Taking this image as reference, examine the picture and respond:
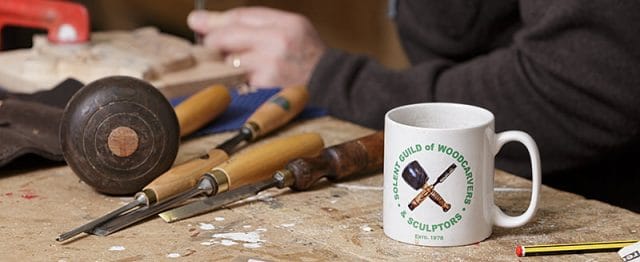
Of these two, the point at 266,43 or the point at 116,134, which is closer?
the point at 116,134

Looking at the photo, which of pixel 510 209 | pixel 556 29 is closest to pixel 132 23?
pixel 556 29

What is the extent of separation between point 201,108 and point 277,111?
3.7 inches

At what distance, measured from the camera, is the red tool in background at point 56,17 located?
1.54m

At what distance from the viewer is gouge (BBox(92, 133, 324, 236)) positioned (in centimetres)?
90

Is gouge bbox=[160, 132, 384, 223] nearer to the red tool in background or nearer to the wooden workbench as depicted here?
the wooden workbench

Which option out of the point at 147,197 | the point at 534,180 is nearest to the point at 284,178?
the point at 147,197

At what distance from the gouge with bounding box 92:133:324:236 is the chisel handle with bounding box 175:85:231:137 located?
0.59ft

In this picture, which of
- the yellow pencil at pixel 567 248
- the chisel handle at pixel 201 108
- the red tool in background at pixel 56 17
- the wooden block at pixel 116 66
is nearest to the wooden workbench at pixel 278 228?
the yellow pencil at pixel 567 248

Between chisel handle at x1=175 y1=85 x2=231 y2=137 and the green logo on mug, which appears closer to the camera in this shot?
the green logo on mug

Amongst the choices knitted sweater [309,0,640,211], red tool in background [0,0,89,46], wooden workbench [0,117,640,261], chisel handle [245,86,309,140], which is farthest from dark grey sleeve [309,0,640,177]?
red tool in background [0,0,89,46]

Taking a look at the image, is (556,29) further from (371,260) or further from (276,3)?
(276,3)

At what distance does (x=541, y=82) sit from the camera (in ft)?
4.18

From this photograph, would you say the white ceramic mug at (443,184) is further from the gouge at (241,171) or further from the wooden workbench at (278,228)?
the gouge at (241,171)

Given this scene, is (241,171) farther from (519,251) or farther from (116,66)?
(116,66)
